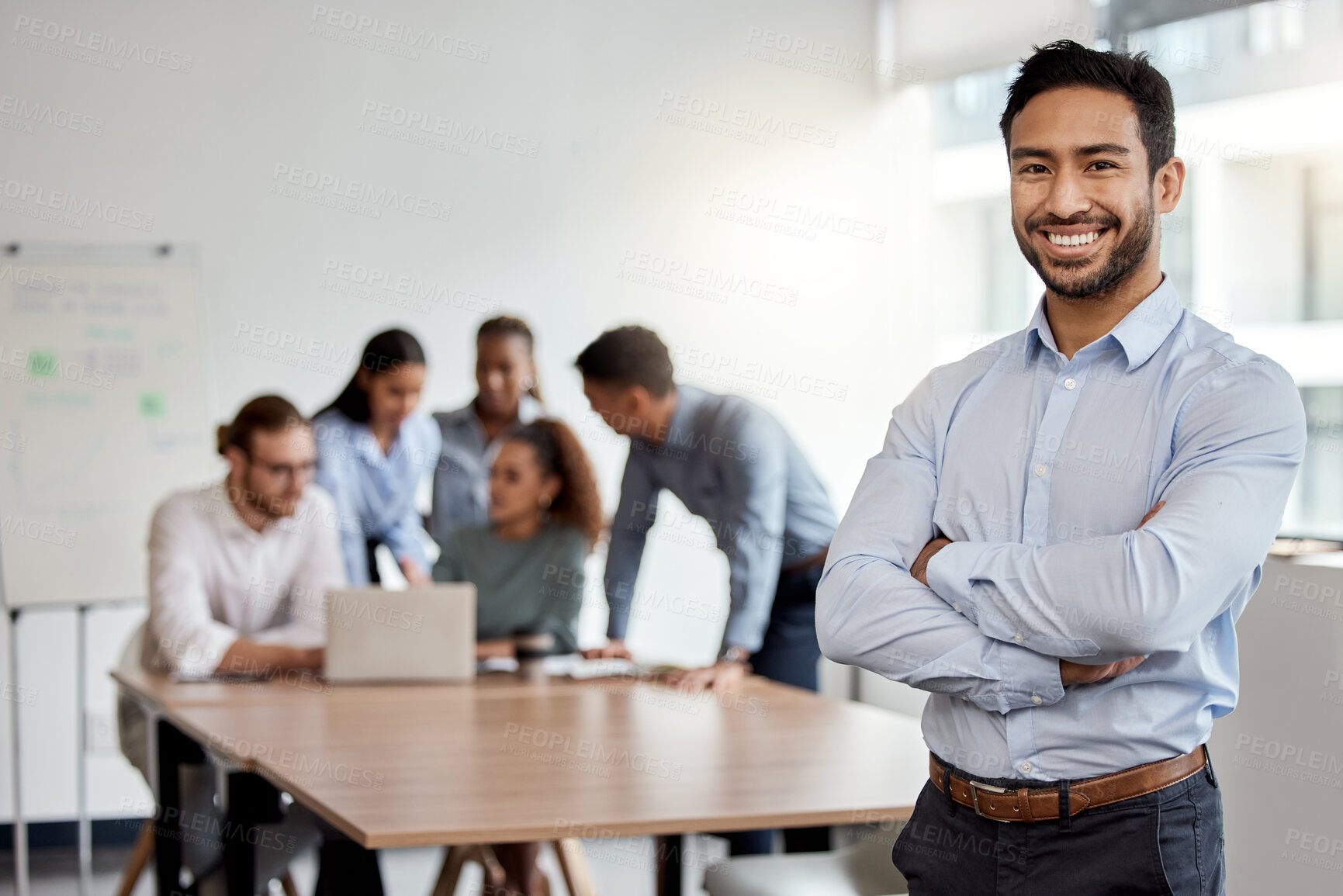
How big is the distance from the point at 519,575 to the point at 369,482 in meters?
0.95

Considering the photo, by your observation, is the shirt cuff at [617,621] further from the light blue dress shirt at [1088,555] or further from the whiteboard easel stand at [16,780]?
the light blue dress shirt at [1088,555]

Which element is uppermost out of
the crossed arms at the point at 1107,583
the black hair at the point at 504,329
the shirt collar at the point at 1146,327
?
the black hair at the point at 504,329

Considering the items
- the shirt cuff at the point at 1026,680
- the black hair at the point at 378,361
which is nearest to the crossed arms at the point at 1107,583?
the shirt cuff at the point at 1026,680

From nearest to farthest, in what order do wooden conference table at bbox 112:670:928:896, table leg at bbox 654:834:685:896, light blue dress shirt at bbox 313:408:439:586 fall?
wooden conference table at bbox 112:670:928:896
table leg at bbox 654:834:685:896
light blue dress shirt at bbox 313:408:439:586

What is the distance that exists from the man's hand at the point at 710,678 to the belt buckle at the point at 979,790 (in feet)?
6.24

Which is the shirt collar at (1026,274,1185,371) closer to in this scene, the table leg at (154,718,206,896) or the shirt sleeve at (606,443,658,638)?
the table leg at (154,718,206,896)

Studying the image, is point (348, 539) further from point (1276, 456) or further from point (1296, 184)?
point (1276, 456)

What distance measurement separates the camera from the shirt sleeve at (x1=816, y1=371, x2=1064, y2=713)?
153 centimetres

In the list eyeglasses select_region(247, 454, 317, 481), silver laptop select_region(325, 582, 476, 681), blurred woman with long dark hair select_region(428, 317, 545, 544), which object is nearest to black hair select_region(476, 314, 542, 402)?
blurred woman with long dark hair select_region(428, 317, 545, 544)

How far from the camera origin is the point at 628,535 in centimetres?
410

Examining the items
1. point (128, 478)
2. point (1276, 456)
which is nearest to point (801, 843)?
point (1276, 456)

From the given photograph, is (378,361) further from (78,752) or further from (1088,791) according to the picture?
(1088,791)

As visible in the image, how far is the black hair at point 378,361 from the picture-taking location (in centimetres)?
456

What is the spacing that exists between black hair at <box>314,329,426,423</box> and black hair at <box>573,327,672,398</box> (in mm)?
983
